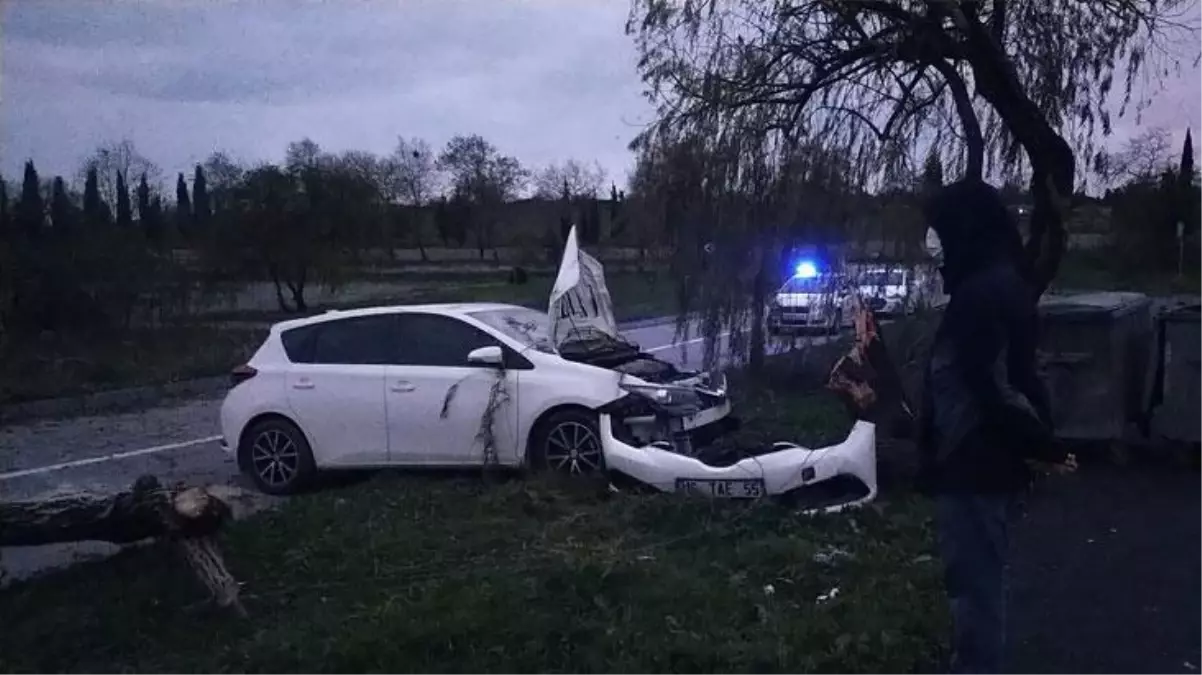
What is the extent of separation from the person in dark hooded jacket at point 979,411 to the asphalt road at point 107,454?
585 cm

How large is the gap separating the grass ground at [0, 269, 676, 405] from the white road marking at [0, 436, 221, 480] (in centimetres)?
499

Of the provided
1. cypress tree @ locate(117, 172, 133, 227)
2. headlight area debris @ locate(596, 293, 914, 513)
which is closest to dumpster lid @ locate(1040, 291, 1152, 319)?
headlight area debris @ locate(596, 293, 914, 513)

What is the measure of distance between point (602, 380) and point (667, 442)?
27.4 inches

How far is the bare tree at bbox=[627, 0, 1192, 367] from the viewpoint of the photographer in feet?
44.4

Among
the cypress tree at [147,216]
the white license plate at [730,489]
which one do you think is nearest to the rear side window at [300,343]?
the white license plate at [730,489]

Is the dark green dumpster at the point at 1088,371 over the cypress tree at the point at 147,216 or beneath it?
beneath

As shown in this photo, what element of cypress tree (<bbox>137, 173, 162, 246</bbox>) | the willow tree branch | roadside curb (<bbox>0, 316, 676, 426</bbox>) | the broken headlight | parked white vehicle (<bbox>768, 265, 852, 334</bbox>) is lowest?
roadside curb (<bbox>0, 316, 676, 426</bbox>)

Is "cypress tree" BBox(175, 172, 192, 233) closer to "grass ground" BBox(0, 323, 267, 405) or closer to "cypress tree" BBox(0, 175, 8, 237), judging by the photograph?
"grass ground" BBox(0, 323, 267, 405)

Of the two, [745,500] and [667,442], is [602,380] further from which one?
[745,500]

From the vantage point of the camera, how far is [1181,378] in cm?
1134

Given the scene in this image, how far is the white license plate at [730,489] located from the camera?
9242 mm

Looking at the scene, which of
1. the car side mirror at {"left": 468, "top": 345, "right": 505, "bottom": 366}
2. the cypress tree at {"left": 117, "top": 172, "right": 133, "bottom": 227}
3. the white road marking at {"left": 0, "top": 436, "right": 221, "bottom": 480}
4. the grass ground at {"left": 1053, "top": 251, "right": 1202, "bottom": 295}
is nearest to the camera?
the car side mirror at {"left": 468, "top": 345, "right": 505, "bottom": 366}

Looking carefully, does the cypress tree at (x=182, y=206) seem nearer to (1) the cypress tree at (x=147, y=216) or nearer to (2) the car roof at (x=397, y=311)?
(1) the cypress tree at (x=147, y=216)

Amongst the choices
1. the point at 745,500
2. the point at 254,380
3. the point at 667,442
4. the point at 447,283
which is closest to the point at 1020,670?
the point at 745,500
